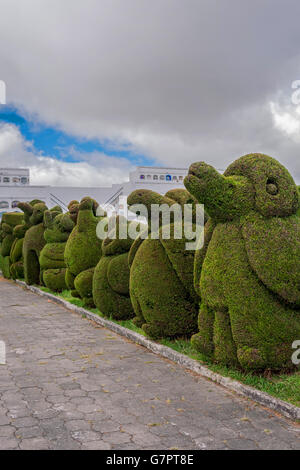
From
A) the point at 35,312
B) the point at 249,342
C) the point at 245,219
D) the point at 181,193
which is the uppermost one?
the point at 181,193

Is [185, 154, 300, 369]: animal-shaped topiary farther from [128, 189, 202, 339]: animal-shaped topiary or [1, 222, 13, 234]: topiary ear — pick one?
[1, 222, 13, 234]: topiary ear

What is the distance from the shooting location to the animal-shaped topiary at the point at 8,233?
17672 mm

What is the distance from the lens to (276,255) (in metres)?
4.92

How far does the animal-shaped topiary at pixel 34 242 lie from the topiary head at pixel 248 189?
9558 mm

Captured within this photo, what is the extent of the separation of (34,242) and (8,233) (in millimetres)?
4344

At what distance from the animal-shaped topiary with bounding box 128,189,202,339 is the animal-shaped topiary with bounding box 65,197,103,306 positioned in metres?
3.24

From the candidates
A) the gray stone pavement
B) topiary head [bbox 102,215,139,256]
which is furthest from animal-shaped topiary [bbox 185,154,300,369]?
topiary head [bbox 102,215,139,256]

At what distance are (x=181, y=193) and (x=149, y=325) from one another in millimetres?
2236

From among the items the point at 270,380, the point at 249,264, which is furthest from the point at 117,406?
the point at 249,264

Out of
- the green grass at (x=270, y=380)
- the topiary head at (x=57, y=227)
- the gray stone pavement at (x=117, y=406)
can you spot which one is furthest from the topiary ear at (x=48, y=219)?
the green grass at (x=270, y=380)

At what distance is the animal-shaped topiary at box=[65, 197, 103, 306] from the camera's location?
32.8 feet

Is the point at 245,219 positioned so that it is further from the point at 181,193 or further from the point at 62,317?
the point at 62,317

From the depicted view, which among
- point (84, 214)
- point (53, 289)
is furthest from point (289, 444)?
point (53, 289)

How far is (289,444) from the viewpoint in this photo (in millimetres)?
3736
